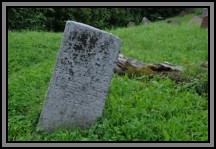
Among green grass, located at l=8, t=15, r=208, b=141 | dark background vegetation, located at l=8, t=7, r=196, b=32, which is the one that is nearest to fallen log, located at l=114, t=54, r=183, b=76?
green grass, located at l=8, t=15, r=208, b=141

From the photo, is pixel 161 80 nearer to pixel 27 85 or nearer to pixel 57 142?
pixel 27 85

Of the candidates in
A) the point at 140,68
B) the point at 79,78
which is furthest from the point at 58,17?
the point at 79,78

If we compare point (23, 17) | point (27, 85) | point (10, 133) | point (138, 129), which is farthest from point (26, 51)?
point (23, 17)

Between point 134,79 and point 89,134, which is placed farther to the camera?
point 134,79

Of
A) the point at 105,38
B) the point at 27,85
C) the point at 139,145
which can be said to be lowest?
the point at 139,145

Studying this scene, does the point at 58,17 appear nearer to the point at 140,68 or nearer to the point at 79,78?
the point at 140,68

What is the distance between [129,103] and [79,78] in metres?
1.15

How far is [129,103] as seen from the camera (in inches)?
263

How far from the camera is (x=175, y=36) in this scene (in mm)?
13883

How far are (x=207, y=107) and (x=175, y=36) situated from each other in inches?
293

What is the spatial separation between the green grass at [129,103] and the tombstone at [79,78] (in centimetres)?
18

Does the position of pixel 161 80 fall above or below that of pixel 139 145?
above

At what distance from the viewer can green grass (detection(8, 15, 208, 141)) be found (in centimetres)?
574

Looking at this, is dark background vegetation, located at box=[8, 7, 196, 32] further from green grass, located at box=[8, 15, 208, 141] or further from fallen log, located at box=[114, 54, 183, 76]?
fallen log, located at box=[114, 54, 183, 76]
